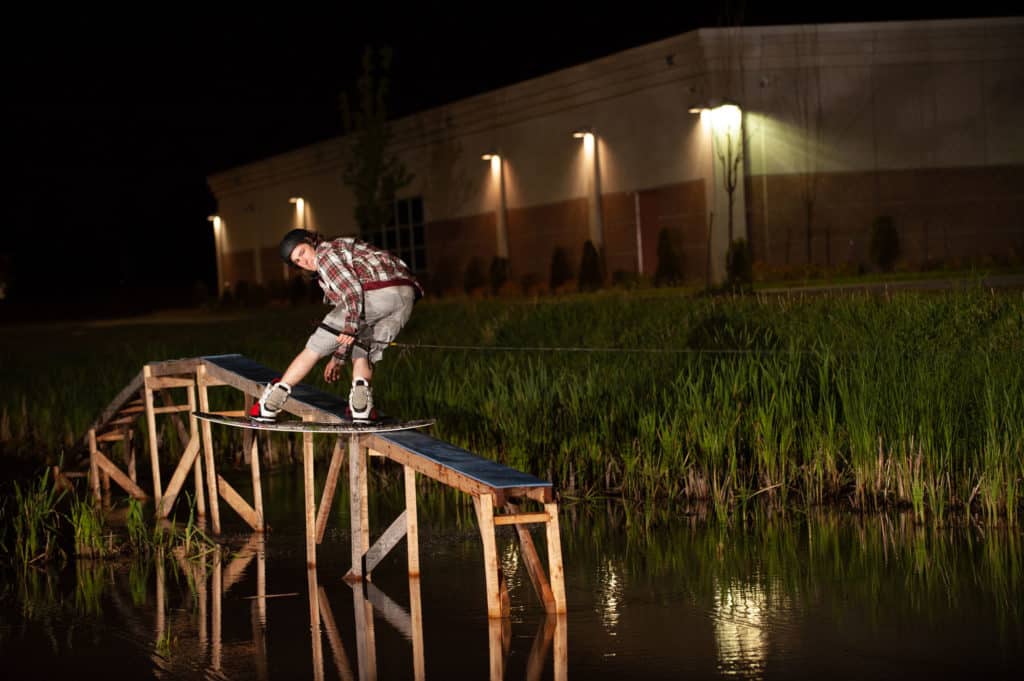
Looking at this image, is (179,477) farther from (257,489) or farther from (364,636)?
(364,636)

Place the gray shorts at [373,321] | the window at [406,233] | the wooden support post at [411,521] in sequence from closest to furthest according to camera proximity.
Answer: the wooden support post at [411,521]
the gray shorts at [373,321]
the window at [406,233]

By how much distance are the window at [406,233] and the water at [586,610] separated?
112 feet

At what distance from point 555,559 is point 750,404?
4.89 metres

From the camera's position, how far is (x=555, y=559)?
28.0 ft

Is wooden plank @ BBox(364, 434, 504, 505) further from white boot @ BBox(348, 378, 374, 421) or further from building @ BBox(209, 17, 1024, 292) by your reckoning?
building @ BBox(209, 17, 1024, 292)

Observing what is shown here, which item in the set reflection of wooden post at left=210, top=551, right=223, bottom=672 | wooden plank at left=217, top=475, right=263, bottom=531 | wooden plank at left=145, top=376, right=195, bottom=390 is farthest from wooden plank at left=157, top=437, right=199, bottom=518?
reflection of wooden post at left=210, top=551, right=223, bottom=672

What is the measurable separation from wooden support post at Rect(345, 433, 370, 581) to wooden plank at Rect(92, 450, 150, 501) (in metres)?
4.35

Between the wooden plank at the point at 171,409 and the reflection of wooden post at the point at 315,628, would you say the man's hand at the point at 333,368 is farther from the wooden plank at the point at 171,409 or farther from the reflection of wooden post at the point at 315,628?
the wooden plank at the point at 171,409

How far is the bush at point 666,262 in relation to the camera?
33.6 meters

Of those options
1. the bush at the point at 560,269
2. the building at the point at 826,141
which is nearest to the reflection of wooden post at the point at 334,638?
the building at the point at 826,141

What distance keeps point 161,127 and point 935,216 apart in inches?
2178

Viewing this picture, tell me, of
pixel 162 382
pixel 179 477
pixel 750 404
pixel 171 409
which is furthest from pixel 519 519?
pixel 171 409

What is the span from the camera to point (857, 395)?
12734 millimetres

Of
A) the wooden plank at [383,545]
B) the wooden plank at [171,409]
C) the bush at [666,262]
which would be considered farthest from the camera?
the bush at [666,262]
